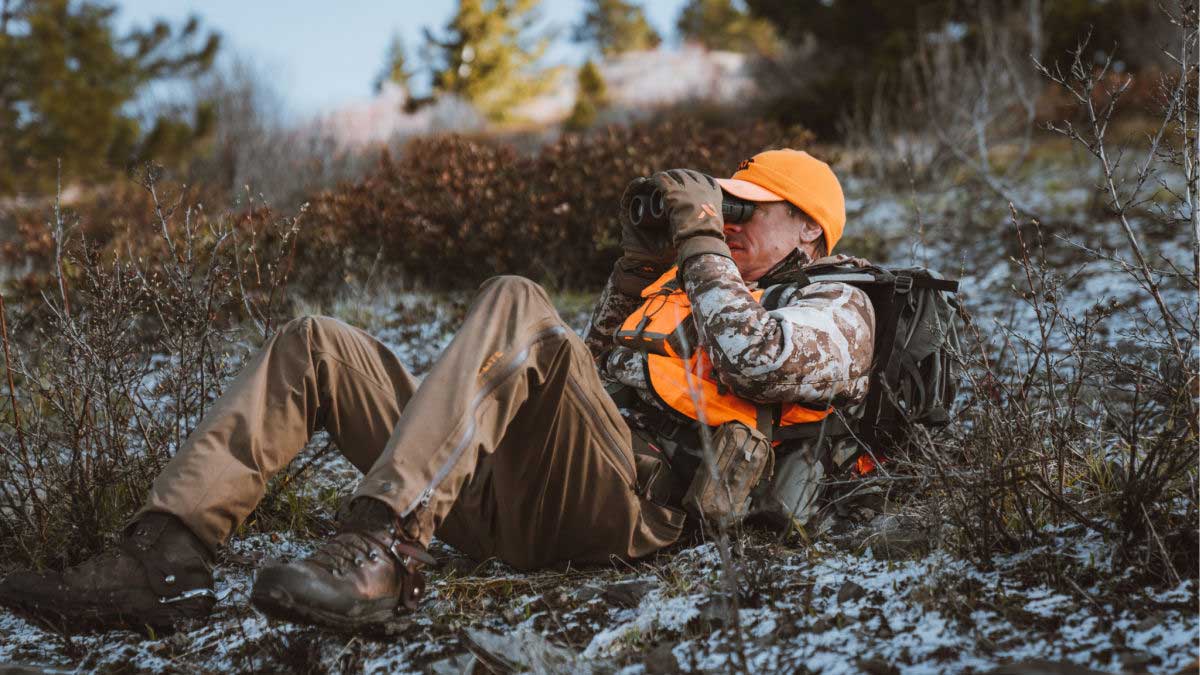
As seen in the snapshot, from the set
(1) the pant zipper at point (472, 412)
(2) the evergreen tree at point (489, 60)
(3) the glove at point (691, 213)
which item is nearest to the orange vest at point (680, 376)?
(3) the glove at point (691, 213)

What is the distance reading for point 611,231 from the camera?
614 centimetres

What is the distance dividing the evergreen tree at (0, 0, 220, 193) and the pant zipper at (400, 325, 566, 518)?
11538mm

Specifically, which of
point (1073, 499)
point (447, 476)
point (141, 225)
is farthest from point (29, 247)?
point (1073, 499)

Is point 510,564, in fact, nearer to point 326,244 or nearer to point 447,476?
point 447,476

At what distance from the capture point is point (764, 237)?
3.21 metres

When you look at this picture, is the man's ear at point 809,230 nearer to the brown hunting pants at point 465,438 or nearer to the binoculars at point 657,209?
the binoculars at point 657,209

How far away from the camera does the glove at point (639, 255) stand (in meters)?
3.24

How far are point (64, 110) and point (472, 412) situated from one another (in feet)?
42.4

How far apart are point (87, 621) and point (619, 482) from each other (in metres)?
1.37

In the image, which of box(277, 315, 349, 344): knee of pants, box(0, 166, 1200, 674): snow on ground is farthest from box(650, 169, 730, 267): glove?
→ box(277, 315, 349, 344): knee of pants

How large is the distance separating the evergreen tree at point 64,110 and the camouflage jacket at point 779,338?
455 inches

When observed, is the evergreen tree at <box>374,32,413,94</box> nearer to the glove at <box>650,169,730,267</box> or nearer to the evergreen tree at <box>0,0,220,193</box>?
the evergreen tree at <box>0,0,220,193</box>

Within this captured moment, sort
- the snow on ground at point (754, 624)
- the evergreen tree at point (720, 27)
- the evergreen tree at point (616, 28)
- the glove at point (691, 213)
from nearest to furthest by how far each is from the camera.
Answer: the snow on ground at point (754, 624)
the glove at point (691, 213)
the evergreen tree at point (720, 27)
the evergreen tree at point (616, 28)

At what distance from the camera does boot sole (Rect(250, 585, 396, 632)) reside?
6.76 ft
